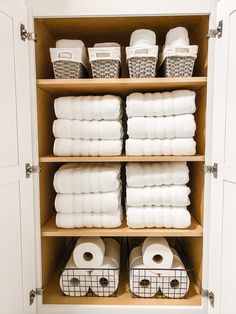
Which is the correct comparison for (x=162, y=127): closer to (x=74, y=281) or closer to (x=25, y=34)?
(x=25, y=34)

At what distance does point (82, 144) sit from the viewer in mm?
1281

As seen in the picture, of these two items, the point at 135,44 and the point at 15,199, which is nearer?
the point at 15,199

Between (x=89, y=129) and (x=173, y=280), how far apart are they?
2.85 feet

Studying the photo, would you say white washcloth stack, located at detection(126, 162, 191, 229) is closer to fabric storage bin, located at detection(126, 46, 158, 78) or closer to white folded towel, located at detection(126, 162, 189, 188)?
white folded towel, located at detection(126, 162, 189, 188)

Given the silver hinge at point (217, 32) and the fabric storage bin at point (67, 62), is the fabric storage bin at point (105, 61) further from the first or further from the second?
the silver hinge at point (217, 32)

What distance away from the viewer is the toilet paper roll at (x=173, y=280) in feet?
4.31

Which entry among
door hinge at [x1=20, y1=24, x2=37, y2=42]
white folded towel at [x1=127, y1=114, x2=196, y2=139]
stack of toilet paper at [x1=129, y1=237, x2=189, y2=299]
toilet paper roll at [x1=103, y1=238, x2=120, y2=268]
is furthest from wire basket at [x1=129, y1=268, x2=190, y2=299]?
door hinge at [x1=20, y1=24, x2=37, y2=42]

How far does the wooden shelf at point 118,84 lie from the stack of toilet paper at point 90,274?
0.79 meters

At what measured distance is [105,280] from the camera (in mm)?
1348

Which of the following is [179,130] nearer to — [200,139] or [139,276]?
[200,139]

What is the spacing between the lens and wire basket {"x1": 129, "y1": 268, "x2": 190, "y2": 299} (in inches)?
51.8

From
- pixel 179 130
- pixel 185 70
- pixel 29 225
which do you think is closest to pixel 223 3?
pixel 185 70

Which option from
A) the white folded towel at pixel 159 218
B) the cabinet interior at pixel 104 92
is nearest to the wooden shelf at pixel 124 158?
the cabinet interior at pixel 104 92

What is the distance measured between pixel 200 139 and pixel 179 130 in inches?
6.0
